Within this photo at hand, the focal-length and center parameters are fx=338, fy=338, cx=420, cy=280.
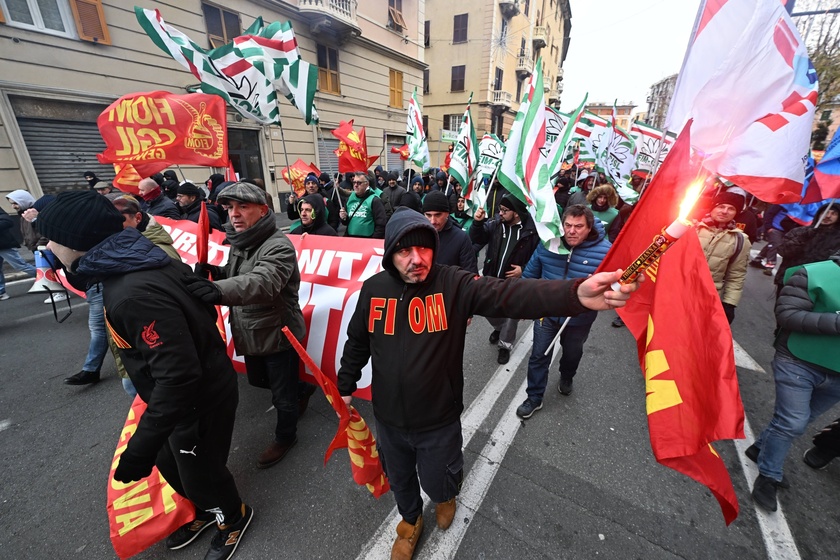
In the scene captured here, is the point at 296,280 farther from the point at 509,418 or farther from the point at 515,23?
the point at 515,23

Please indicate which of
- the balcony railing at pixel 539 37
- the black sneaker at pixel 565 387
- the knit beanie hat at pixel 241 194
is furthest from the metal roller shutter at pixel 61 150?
the balcony railing at pixel 539 37

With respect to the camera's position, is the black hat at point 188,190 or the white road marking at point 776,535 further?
the black hat at point 188,190

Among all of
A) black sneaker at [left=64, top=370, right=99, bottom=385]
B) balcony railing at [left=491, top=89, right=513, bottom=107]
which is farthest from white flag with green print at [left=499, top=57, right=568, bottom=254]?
balcony railing at [left=491, top=89, right=513, bottom=107]

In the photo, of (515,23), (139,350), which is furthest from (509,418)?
(515,23)

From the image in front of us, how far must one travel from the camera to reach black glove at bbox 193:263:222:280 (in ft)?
7.55

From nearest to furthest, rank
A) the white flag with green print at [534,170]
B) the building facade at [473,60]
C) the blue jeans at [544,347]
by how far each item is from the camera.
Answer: the white flag with green print at [534,170], the blue jeans at [544,347], the building facade at [473,60]

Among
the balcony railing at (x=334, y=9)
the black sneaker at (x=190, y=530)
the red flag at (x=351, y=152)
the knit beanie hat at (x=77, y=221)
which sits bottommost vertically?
the black sneaker at (x=190, y=530)

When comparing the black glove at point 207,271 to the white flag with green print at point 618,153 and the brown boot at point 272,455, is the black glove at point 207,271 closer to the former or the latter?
the brown boot at point 272,455

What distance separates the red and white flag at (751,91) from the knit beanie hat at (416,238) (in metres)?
2.10

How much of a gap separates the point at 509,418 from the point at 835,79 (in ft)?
63.2

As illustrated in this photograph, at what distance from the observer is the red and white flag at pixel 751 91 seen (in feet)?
7.23

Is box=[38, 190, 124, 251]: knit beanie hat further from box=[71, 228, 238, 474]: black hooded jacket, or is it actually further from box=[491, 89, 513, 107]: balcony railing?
box=[491, 89, 513, 107]: balcony railing

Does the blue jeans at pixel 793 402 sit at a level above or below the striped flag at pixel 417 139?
below

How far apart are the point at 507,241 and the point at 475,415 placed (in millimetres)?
1953
